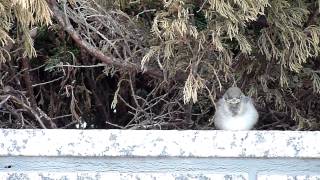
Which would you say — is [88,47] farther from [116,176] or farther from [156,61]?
[116,176]

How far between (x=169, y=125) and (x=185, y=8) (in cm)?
62

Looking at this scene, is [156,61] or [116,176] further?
[156,61]

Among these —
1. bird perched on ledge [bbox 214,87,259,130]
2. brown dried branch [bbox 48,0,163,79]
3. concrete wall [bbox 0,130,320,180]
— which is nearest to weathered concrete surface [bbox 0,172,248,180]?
concrete wall [bbox 0,130,320,180]

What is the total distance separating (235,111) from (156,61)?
0.36 metres

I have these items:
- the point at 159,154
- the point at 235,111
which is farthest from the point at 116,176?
the point at 235,111

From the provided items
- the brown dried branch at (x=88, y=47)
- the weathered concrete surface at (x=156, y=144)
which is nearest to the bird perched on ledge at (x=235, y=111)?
the brown dried branch at (x=88, y=47)

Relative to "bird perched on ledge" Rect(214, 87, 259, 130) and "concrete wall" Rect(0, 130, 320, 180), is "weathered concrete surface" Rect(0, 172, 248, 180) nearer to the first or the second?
"concrete wall" Rect(0, 130, 320, 180)

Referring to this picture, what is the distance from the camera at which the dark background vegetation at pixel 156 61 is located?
194cm

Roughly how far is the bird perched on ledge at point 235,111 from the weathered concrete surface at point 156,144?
399 millimetres

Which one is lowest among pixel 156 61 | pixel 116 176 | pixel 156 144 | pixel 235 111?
pixel 116 176

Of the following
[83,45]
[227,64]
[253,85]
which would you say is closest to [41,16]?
[83,45]

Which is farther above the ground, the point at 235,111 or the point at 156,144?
the point at 235,111

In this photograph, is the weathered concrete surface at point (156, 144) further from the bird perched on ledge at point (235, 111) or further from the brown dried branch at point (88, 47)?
the brown dried branch at point (88, 47)

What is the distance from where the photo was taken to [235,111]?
2.15m
